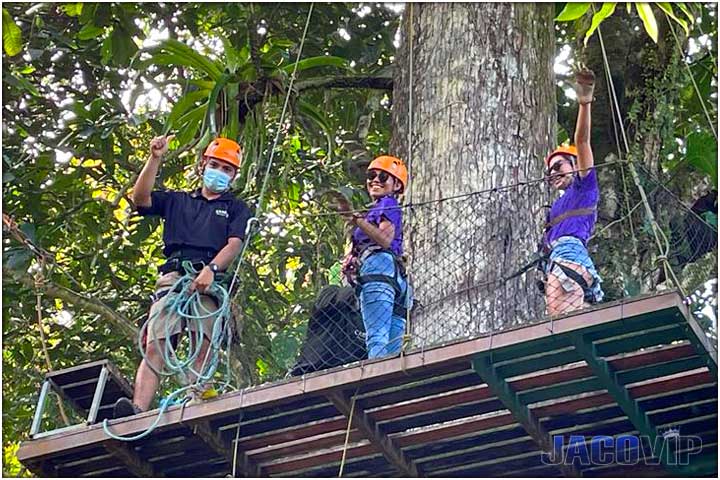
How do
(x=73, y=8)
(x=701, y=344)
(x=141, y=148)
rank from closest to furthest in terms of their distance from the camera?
(x=701, y=344) < (x=73, y=8) < (x=141, y=148)

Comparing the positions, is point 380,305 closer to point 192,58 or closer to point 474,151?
point 474,151

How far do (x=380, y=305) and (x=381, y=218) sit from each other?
0.39 metres

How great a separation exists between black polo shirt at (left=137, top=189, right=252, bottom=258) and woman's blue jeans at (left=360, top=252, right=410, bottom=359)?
0.64 metres

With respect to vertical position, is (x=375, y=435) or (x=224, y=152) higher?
(x=224, y=152)

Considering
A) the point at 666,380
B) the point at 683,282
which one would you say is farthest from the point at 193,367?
the point at 683,282

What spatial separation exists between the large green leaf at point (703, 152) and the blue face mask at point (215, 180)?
2.33m

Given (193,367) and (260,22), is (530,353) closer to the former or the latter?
(193,367)

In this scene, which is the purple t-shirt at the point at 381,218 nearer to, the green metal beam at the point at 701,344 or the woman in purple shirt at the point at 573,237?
the woman in purple shirt at the point at 573,237

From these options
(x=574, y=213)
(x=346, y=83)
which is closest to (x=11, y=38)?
(x=346, y=83)

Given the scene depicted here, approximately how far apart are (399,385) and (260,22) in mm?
3686

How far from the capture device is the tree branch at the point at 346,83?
7.18 metres

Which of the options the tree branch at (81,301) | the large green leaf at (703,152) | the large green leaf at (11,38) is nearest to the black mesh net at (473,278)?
the large green leaf at (703,152)

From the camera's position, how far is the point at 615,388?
491 cm

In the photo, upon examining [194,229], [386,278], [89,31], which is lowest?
[386,278]
